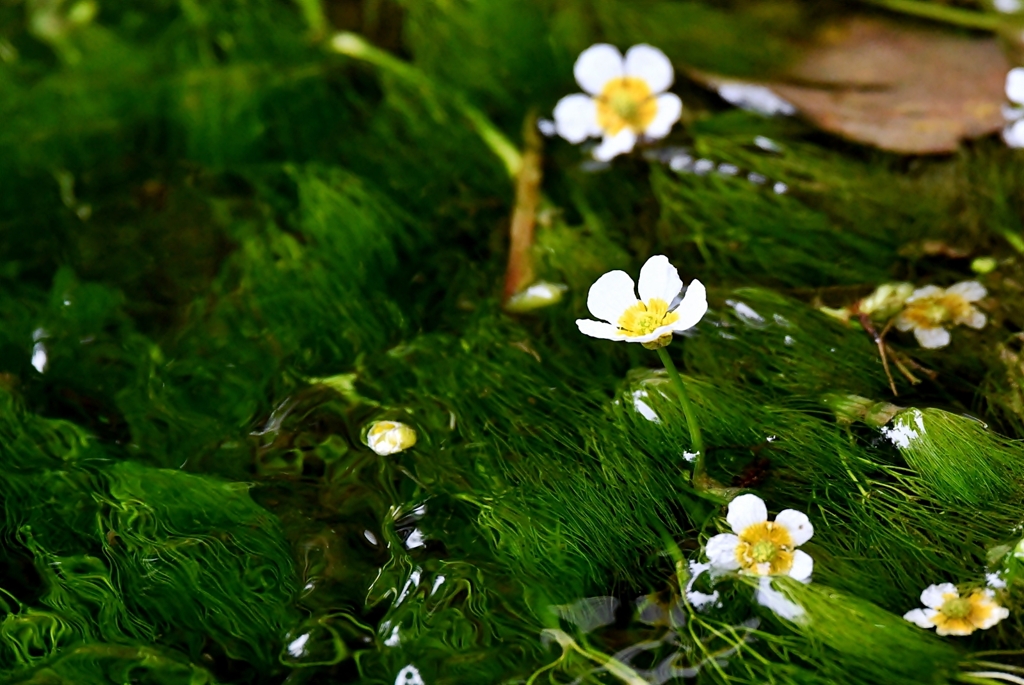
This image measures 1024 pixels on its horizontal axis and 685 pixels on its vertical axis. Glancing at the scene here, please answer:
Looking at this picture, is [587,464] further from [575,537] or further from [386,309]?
[386,309]

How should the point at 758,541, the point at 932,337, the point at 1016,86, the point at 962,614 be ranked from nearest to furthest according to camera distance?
the point at 962,614
the point at 758,541
the point at 932,337
the point at 1016,86

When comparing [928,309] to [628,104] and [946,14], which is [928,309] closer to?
[628,104]

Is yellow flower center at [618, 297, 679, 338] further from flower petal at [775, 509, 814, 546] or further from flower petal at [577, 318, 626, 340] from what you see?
flower petal at [775, 509, 814, 546]

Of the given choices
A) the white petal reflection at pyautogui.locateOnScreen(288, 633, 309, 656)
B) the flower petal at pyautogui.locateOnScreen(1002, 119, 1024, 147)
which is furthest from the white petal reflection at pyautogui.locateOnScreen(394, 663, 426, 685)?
the flower petal at pyautogui.locateOnScreen(1002, 119, 1024, 147)

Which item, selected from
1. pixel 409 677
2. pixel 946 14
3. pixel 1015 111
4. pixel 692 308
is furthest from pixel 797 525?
pixel 946 14

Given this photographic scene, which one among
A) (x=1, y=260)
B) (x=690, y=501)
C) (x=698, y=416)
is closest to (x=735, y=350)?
(x=698, y=416)
